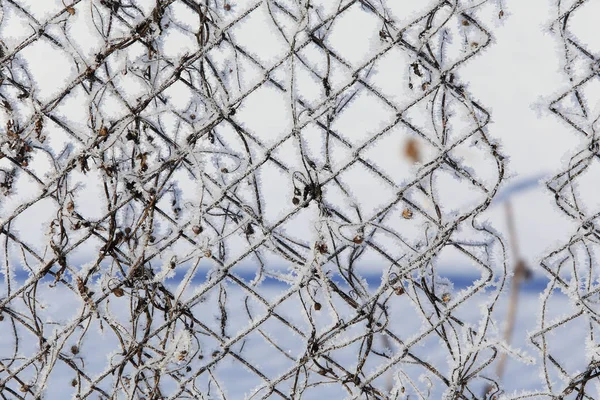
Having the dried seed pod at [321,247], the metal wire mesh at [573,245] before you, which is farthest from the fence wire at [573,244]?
the dried seed pod at [321,247]

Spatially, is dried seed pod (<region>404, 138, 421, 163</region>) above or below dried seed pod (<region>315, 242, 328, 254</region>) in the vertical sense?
above

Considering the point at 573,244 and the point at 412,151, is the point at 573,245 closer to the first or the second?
the point at 573,244

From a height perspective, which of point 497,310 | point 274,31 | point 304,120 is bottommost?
point 497,310

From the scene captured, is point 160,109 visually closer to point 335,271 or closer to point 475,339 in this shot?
point 335,271

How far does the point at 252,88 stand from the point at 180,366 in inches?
32.5

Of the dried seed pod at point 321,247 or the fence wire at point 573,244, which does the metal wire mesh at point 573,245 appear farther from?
the dried seed pod at point 321,247

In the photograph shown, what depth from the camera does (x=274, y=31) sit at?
161 centimetres

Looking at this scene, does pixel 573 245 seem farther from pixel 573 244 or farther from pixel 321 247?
pixel 321 247

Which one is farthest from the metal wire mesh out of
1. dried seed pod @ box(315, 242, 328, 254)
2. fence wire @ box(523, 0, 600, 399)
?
dried seed pod @ box(315, 242, 328, 254)

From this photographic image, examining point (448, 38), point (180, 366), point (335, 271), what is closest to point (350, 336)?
point (335, 271)

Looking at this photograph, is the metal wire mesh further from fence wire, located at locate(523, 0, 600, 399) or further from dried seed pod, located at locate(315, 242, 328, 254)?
dried seed pod, located at locate(315, 242, 328, 254)

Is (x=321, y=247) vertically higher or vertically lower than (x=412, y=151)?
lower

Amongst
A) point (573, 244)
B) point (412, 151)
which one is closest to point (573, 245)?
point (573, 244)

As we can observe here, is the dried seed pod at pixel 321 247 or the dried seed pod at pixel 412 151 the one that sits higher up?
the dried seed pod at pixel 412 151
